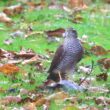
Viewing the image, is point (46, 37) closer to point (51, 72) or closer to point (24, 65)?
point (24, 65)

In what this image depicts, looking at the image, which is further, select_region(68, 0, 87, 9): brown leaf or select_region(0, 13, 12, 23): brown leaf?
select_region(68, 0, 87, 9): brown leaf

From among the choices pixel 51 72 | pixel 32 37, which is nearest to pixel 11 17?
pixel 32 37

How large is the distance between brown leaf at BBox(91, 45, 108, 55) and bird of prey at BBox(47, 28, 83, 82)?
7.50ft

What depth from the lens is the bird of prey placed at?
26.2ft

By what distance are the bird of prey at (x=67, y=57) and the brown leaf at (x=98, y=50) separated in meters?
→ 2.29

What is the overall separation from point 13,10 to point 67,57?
5.60 m

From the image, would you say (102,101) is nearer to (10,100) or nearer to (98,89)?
(98,89)

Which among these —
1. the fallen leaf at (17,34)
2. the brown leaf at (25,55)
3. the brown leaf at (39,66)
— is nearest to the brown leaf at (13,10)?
the fallen leaf at (17,34)

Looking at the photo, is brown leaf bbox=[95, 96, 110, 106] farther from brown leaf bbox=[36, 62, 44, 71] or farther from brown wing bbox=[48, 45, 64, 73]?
brown leaf bbox=[36, 62, 44, 71]

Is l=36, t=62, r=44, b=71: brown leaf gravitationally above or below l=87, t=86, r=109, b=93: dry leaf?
below

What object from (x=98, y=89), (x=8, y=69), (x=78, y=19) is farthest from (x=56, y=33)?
(x=98, y=89)

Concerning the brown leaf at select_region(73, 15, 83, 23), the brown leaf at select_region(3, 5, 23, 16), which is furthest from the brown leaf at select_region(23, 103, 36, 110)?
the brown leaf at select_region(3, 5, 23, 16)

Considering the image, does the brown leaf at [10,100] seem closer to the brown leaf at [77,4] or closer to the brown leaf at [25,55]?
the brown leaf at [25,55]

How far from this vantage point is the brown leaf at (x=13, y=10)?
523 inches
